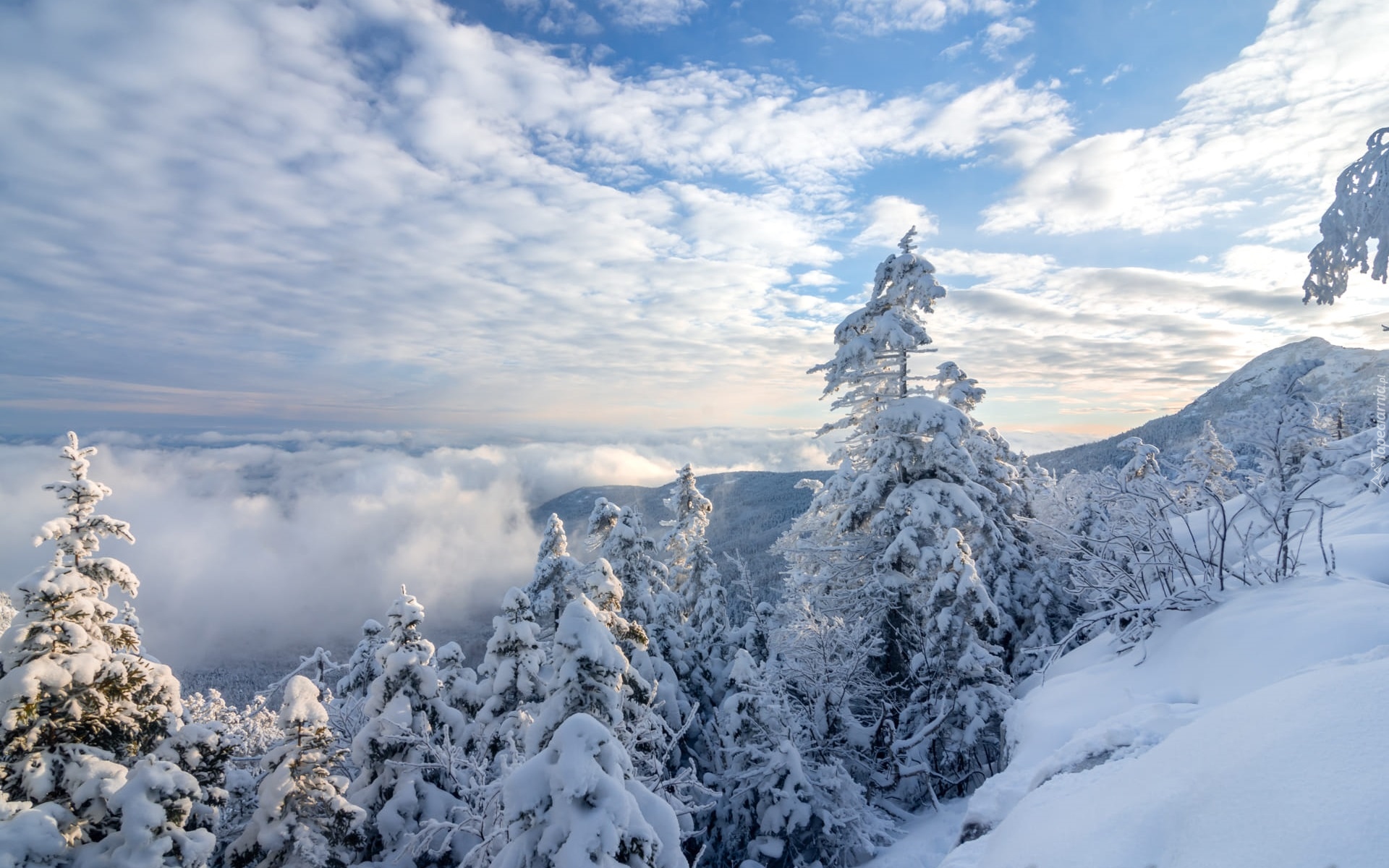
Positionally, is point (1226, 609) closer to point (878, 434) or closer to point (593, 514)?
point (878, 434)

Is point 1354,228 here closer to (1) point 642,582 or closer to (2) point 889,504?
(2) point 889,504

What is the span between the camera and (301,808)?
10555mm

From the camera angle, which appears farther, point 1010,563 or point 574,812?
point 1010,563

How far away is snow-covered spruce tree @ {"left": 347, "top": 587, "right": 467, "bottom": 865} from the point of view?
12.2 metres

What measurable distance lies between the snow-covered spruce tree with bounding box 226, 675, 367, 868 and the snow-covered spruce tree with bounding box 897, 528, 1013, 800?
12066 mm

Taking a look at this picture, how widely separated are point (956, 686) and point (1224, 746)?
1297cm

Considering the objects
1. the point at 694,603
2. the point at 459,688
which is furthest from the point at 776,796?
the point at 694,603

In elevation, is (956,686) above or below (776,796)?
above

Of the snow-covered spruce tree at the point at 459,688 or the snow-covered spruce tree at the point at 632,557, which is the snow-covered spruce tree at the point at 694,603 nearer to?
the snow-covered spruce tree at the point at 632,557

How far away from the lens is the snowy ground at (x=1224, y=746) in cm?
271

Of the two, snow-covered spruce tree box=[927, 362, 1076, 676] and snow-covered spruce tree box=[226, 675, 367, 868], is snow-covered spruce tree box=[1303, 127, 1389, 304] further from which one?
snow-covered spruce tree box=[226, 675, 367, 868]

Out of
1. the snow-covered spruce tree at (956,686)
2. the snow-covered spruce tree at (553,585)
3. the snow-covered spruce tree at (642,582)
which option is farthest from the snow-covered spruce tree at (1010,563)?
the snow-covered spruce tree at (553,585)

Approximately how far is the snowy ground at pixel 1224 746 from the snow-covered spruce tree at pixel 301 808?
1053 cm

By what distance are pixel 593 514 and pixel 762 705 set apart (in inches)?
380
